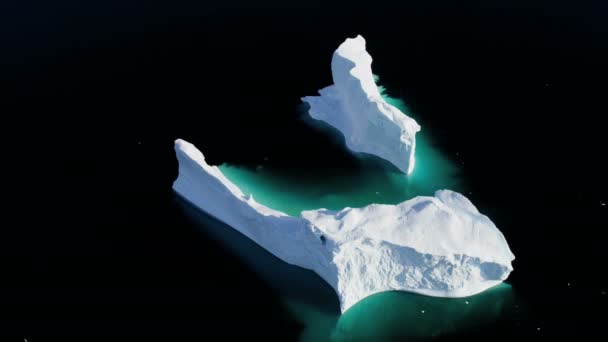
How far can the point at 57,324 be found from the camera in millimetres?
18938

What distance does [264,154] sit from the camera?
2500 centimetres

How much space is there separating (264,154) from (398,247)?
773 centimetres

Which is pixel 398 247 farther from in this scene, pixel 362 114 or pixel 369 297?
pixel 362 114

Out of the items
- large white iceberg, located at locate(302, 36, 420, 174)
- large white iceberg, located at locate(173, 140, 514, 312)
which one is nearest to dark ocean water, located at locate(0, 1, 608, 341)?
large white iceberg, located at locate(173, 140, 514, 312)

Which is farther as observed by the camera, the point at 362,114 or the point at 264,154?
the point at 264,154

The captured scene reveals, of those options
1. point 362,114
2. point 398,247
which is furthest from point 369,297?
point 362,114

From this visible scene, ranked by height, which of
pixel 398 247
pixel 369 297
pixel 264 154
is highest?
pixel 264 154

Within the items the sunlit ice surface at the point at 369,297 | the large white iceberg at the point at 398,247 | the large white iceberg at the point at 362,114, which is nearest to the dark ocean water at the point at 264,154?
the sunlit ice surface at the point at 369,297

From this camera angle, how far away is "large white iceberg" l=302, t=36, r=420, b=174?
22938 mm

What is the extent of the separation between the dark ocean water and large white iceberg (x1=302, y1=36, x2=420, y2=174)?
652mm

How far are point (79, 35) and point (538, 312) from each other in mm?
22347

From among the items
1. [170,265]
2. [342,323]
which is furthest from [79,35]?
[342,323]

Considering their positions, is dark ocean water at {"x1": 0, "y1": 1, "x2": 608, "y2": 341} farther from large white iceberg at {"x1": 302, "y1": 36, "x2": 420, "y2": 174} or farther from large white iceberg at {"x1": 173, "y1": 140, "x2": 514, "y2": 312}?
large white iceberg at {"x1": 302, "y1": 36, "x2": 420, "y2": 174}

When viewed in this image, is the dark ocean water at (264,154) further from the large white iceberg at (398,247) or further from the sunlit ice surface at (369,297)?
the large white iceberg at (398,247)
